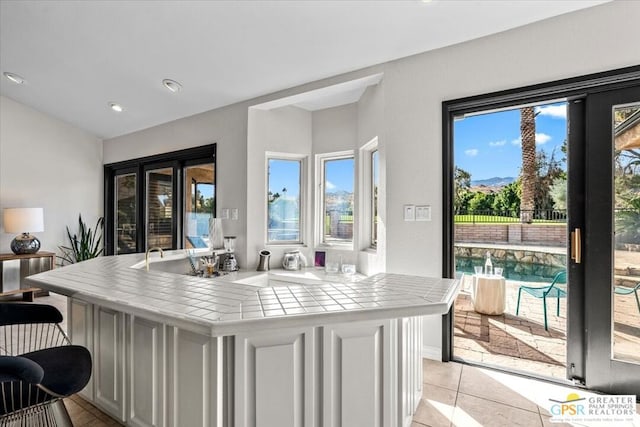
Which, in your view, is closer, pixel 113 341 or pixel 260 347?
pixel 260 347

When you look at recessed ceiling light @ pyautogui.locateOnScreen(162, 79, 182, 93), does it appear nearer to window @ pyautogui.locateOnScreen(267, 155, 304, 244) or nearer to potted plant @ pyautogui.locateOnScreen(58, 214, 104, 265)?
window @ pyautogui.locateOnScreen(267, 155, 304, 244)

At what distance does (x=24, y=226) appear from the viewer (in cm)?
422

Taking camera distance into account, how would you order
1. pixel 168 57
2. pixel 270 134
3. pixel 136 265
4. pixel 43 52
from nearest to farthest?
pixel 136 265 → pixel 168 57 → pixel 43 52 → pixel 270 134

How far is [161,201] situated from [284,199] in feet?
6.85

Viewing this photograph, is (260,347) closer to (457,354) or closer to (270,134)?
(457,354)

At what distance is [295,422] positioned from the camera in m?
1.28

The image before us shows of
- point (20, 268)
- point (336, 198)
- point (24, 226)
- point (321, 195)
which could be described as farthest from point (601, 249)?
point (20, 268)

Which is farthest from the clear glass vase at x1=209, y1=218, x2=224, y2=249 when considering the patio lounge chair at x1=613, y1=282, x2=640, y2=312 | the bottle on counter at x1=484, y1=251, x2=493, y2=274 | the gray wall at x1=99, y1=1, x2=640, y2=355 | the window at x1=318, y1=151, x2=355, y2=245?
the patio lounge chair at x1=613, y1=282, x2=640, y2=312

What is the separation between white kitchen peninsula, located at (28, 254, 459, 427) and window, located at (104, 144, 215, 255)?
2653 millimetres

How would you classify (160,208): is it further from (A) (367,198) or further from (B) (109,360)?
(B) (109,360)

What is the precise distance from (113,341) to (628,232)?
317 centimetres

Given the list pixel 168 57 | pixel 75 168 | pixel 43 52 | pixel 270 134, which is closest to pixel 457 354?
pixel 270 134

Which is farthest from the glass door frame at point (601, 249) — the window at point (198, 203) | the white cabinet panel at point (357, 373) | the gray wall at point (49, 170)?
the gray wall at point (49, 170)

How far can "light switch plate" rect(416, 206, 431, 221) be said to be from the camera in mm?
2576
